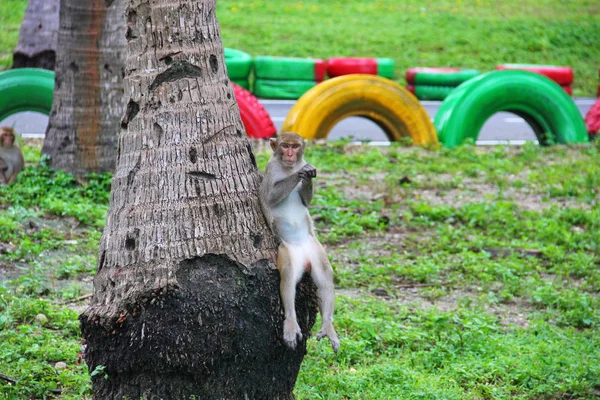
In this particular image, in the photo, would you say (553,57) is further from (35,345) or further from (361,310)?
(35,345)

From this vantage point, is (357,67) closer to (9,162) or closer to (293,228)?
(9,162)

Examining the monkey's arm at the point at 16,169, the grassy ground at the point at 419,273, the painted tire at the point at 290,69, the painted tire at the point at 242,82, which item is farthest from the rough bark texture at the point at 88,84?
the painted tire at the point at 290,69

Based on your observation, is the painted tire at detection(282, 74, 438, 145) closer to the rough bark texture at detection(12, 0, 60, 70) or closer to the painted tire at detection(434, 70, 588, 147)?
the painted tire at detection(434, 70, 588, 147)

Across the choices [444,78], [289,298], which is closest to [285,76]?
[444,78]

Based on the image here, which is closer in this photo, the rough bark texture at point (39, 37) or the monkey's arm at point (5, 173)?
the monkey's arm at point (5, 173)

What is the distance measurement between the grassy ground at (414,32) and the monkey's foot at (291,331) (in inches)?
591

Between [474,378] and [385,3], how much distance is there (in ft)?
70.5

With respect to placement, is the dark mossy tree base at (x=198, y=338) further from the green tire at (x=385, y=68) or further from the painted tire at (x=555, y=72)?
the painted tire at (x=555, y=72)

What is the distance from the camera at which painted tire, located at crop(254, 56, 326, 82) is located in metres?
15.9

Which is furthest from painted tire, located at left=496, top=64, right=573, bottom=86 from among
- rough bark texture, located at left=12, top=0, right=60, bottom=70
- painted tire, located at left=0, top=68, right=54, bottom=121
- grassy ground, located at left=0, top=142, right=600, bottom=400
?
painted tire, located at left=0, top=68, right=54, bottom=121

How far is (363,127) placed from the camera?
1582 cm

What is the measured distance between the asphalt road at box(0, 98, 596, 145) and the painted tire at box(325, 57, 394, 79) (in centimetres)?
92

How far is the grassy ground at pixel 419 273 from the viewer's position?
18.4ft

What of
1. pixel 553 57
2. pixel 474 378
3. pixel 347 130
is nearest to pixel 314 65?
pixel 347 130
